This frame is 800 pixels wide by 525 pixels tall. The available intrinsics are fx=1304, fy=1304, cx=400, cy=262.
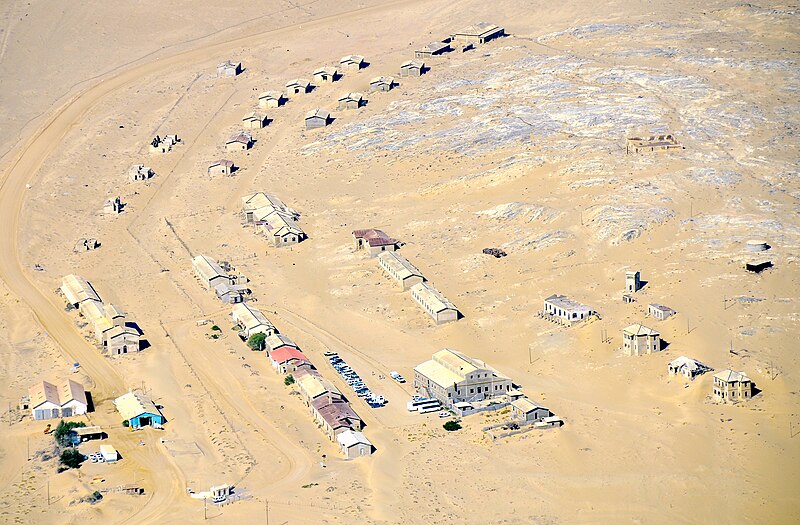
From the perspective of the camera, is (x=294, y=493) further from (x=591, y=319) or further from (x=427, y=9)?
(x=427, y=9)

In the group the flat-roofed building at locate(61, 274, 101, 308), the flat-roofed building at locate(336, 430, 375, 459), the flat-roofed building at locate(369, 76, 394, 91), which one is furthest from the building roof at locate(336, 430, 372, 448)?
the flat-roofed building at locate(369, 76, 394, 91)

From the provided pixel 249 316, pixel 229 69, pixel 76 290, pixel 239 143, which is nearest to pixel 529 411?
pixel 249 316

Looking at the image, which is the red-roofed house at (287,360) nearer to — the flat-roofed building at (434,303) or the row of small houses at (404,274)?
the flat-roofed building at (434,303)

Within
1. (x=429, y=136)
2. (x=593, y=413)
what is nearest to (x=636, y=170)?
(x=429, y=136)

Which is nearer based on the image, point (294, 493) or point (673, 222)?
point (294, 493)

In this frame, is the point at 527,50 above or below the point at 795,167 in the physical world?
above

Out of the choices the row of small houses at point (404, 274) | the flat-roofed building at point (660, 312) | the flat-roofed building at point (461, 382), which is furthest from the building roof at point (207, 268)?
the flat-roofed building at point (660, 312)
